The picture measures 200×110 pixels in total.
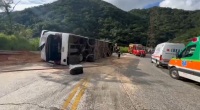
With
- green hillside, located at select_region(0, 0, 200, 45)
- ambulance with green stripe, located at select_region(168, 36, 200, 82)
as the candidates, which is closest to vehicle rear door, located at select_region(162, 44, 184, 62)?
ambulance with green stripe, located at select_region(168, 36, 200, 82)

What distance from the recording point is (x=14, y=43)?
1664cm

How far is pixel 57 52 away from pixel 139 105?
909cm

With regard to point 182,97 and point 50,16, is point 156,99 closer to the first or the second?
point 182,97

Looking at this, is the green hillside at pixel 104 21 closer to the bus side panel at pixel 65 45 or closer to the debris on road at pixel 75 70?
the bus side panel at pixel 65 45

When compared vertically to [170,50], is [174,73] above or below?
below

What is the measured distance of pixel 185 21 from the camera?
6347 cm

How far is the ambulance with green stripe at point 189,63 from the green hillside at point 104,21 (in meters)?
48.8

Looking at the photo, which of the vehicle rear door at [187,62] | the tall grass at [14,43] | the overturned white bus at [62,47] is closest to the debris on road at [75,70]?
the overturned white bus at [62,47]

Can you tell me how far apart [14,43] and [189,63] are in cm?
1643

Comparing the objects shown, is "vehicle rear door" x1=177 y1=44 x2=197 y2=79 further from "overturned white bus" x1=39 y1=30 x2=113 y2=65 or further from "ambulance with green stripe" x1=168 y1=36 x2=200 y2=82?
"overturned white bus" x1=39 y1=30 x2=113 y2=65

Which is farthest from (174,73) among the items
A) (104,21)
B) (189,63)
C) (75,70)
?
(104,21)

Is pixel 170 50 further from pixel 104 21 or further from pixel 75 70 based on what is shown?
pixel 104 21

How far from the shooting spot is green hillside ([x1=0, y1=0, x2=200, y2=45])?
59316mm

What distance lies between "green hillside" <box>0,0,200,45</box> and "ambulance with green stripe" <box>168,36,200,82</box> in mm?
48768
